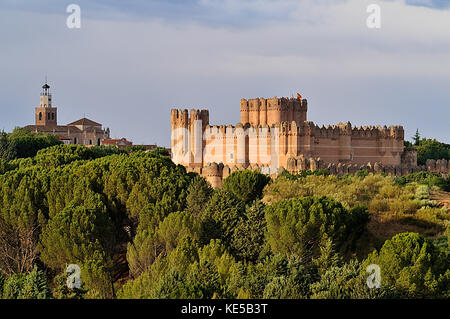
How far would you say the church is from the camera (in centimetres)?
14562

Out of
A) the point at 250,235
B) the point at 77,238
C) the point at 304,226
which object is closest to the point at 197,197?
the point at 250,235

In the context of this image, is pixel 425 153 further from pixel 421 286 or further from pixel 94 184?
pixel 421 286

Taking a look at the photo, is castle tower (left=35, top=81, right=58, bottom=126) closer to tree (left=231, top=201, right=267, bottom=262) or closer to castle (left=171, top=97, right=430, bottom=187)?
castle (left=171, top=97, right=430, bottom=187)

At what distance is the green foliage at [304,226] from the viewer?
3941cm

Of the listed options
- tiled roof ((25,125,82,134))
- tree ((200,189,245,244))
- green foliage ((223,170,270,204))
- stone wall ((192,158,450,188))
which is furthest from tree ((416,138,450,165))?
tiled roof ((25,125,82,134))

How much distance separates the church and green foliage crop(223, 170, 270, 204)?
8576cm

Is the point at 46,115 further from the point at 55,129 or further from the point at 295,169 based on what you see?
the point at 295,169

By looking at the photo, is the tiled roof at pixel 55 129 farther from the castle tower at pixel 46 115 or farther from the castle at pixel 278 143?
the castle at pixel 278 143

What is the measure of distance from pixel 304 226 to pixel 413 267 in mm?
6577

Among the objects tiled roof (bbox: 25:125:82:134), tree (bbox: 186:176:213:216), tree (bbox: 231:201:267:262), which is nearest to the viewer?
tree (bbox: 231:201:267:262)

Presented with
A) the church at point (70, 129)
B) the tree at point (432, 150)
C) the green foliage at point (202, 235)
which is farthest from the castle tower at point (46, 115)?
the green foliage at point (202, 235)

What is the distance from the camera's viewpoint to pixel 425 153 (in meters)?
105

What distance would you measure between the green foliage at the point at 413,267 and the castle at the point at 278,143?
35.6 m
